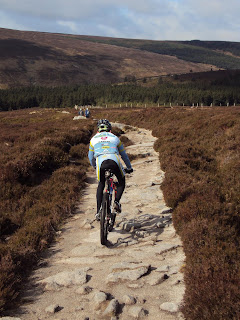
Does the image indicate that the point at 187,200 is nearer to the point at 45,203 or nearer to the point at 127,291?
the point at 127,291

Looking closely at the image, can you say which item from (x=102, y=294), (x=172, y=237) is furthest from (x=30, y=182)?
(x=102, y=294)

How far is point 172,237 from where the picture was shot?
6859 millimetres

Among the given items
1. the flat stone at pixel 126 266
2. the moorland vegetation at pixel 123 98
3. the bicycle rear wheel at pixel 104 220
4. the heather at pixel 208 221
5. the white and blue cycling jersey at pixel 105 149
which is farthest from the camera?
the moorland vegetation at pixel 123 98

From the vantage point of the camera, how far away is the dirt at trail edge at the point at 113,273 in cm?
425

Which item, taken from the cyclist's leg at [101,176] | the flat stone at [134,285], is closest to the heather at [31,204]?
the cyclist's leg at [101,176]

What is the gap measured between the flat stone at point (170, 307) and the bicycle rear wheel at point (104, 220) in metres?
2.50

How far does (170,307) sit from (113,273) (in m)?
1.36

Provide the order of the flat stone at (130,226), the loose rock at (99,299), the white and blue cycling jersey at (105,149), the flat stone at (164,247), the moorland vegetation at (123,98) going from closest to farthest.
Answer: the loose rock at (99,299), the flat stone at (164,247), the white and blue cycling jersey at (105,149), the flat stone at (130,226), the moorland vegetation at (123,98)

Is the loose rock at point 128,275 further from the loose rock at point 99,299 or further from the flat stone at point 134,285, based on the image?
the loose rock at point 99,299

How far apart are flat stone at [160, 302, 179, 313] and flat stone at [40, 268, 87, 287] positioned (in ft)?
5.05

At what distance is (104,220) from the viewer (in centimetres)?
653

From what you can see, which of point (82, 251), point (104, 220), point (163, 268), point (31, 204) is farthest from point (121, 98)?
point (163, 268)

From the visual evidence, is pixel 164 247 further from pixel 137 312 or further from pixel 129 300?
pixel 137 312

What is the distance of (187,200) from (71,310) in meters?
4.71
